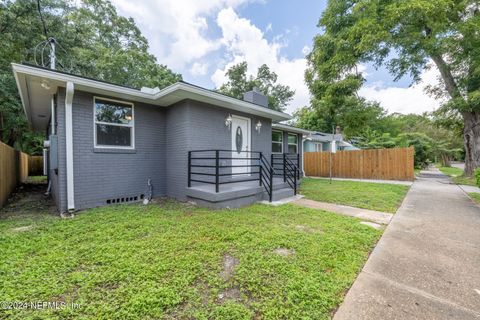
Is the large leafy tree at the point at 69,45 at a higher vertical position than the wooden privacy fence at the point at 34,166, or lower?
higher

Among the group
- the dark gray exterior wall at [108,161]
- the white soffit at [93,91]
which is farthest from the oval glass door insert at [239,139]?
the dark gray exterior wall at [108,161]

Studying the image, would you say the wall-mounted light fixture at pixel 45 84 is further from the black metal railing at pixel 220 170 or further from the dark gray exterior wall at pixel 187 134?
the black metal railing at pixel 220 170

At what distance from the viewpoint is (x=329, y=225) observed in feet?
13.2

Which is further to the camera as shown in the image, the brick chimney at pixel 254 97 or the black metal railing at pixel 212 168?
the brick chimney at pixel 254 97

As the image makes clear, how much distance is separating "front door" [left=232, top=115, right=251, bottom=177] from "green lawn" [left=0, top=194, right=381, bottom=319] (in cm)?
312

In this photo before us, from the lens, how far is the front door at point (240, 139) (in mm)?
7074

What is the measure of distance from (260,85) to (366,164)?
1612cm

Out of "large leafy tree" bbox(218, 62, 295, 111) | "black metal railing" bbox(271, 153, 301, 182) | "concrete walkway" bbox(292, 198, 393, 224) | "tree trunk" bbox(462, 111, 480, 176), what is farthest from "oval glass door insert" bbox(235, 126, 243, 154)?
"large leafy tree" bbox(218, 62, 295, 111)

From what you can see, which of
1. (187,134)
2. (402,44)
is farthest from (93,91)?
(402,44)

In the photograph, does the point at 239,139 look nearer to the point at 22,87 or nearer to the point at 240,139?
the point at 240,139

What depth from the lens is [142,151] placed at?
5.91 meters

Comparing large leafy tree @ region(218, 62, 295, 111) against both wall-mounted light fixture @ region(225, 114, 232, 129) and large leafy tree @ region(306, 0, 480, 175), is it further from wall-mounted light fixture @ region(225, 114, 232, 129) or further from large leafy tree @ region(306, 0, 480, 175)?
wall-mounted light fixture @ region(225, 114, 232, 129)

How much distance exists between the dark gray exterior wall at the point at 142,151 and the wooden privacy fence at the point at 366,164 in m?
9.64

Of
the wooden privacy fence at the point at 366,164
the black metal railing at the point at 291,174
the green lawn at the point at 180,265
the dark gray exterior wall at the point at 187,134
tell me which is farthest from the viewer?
the wooden privacy fence at the point at 366,164
